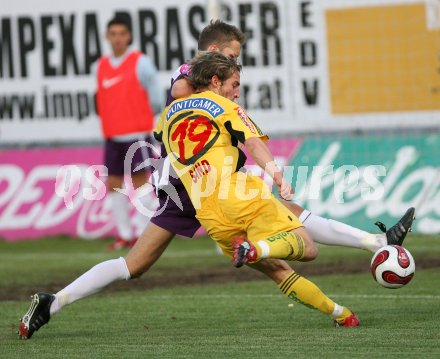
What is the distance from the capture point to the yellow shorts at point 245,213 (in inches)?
302

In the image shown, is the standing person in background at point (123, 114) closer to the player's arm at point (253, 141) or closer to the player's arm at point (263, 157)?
the player's arm at point (253, 141)

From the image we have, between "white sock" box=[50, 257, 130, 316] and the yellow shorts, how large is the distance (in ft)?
2.70

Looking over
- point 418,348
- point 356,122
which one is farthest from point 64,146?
point 418,348

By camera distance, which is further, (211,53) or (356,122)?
(356,122)

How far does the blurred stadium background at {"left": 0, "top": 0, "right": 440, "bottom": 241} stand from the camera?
15.8 meters

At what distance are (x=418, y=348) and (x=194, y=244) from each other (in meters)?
9.10

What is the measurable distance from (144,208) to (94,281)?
7531mm

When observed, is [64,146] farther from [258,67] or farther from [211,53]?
[211,53]

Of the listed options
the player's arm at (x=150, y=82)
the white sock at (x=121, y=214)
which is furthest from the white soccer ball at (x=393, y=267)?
the white sock at (x=121, y=214)

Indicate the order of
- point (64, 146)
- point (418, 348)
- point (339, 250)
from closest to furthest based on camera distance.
A: 1. point (418, 348)
2. point (339, 250)
3. point (64, 146)

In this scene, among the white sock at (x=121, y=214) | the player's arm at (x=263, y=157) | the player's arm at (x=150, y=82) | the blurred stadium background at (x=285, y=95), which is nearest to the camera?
the player's arm at (x=263, y=157)

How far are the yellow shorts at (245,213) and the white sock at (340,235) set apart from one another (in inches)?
40.6

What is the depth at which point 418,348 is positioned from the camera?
23.0ft

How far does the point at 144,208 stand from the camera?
15805 mm
